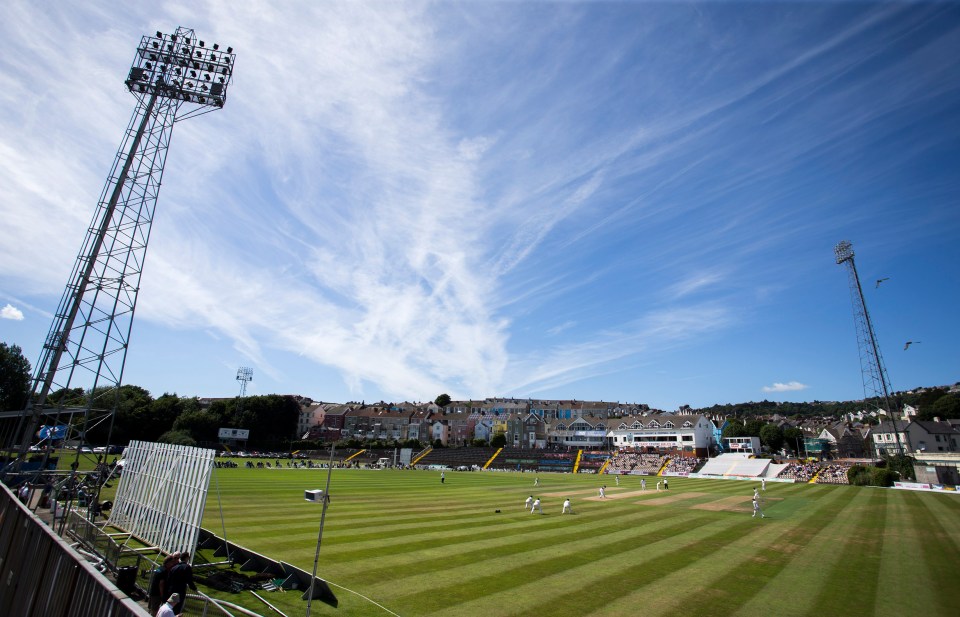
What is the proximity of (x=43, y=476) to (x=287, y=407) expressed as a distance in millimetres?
87399

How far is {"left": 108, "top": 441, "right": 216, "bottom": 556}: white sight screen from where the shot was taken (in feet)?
51.0

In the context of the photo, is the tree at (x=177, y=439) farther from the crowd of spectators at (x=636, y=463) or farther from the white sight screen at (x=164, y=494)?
the crowd of spectators at (x=636, y=463)

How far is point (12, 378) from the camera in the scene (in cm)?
6259

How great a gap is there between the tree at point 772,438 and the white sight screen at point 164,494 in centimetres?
13486

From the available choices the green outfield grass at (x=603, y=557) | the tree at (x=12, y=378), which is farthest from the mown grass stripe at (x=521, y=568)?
the tree at (x=12, y=378)

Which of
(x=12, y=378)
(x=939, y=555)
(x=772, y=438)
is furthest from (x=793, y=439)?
(x=12, y=378)

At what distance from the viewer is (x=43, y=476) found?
27.3 m

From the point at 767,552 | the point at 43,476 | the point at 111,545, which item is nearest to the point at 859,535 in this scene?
the point at 767,552

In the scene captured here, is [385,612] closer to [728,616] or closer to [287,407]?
[728,616]

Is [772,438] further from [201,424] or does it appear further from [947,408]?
[201,424]

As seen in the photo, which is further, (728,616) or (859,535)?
(859,535)

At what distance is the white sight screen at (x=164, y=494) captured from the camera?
1554 centimetres

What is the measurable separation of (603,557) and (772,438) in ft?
409

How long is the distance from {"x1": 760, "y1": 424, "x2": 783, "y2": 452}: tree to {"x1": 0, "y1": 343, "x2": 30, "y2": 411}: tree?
148325mm
